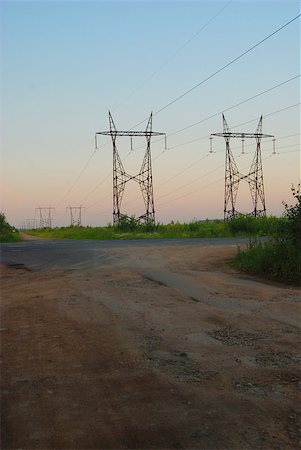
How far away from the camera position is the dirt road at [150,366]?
3.92 metres

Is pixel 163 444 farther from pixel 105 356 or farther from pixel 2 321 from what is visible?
pixel 2 321

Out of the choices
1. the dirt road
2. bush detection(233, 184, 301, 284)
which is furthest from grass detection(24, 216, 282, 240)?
the dirt road

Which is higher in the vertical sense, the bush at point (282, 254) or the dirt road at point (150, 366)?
the bush at point (282, 254)

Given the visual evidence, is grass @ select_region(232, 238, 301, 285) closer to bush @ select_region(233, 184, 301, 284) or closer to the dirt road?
bush @ select_region(233, 184, 301, 284)

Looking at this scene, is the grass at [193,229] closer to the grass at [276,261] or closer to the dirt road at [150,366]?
the grass at [276,261]

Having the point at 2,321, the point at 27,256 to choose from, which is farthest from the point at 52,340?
the point at 27,256

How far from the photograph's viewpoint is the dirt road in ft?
12.9

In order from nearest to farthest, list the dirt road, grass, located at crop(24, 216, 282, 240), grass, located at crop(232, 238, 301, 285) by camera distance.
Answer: the dirt road < grass, located at crop(232, 238, 301, 285) < grass, located at crop(24, 216, 282, 240)

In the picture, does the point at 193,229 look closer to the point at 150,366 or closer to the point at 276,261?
the point at 276,261

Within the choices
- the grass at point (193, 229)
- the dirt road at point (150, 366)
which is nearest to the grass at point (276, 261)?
the dirt road at point (150, 366)

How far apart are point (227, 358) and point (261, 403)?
126 cm

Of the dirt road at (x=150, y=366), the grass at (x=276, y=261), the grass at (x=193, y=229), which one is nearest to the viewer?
the dirt road at (x=150, y=366)

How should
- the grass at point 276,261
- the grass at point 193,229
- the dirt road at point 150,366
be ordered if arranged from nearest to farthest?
the dirt road at point 150,366, the grass at point 276,261, the grass at point 193,229

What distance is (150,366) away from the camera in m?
5.39
